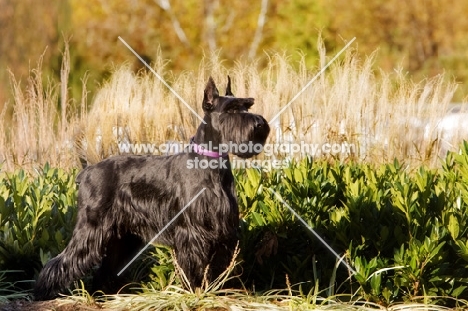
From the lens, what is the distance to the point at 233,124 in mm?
5062

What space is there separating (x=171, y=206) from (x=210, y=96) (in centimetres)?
82

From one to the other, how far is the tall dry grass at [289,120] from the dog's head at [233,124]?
3136mm

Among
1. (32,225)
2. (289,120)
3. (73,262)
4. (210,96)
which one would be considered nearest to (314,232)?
(210,96)

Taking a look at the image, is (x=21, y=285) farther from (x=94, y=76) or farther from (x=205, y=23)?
(x=205, y=23)

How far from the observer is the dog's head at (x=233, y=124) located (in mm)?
5039

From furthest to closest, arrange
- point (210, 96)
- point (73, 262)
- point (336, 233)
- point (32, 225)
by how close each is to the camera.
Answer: point (32, 225) → point (336, 233) → point (73, 262) → point (210, 96)

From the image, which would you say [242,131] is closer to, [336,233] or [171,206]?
[171,206]

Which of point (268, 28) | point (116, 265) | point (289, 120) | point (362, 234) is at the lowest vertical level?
point (116, 265)

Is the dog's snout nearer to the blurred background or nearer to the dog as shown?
the dog

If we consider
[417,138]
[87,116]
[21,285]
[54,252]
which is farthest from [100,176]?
[417,138]

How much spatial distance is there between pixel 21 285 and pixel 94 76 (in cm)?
1203

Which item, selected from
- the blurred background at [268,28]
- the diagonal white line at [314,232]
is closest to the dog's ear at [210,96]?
the diagonal white line at [314,232]

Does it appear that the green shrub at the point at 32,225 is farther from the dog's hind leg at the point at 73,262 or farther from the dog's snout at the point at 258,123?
the dog's snout at the point at 258,123

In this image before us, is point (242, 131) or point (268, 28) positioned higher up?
point (268, 28)
